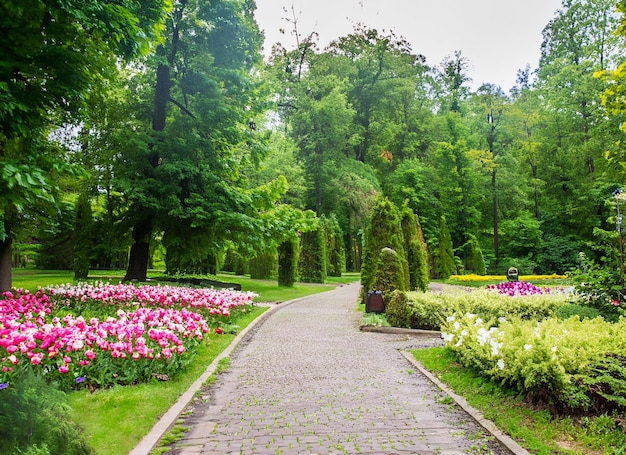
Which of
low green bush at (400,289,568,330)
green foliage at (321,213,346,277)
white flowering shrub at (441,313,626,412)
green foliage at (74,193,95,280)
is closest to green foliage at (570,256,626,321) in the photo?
white flowering shrub at (441,313,626,412)

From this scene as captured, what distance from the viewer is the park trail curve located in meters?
4.27

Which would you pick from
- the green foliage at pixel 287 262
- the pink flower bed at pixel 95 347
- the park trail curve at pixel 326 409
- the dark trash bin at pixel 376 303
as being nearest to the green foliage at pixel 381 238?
the dark trash bin at pixel 376 303

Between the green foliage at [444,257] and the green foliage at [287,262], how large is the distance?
1331cm

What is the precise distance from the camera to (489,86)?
56562mm

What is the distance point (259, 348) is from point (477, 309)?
5502 millimetres

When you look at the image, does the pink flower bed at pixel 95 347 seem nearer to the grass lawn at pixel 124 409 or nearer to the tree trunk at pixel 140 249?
the grass lawn at pixel 124 409

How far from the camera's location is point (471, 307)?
453 inches

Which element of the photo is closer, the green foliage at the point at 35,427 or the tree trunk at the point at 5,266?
the green foliage at the point at 35,427

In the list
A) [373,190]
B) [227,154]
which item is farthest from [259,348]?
[373,190]

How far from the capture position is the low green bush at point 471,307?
11445mm

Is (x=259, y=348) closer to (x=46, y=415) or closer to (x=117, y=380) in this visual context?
(x=117, y=380)

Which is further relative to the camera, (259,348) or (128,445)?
(259,348)

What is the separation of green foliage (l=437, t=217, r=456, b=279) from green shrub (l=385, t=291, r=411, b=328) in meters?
21.6

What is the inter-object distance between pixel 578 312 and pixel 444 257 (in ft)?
80.2
